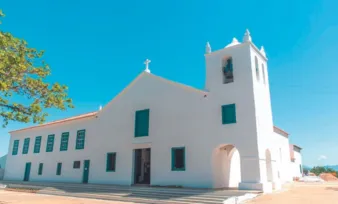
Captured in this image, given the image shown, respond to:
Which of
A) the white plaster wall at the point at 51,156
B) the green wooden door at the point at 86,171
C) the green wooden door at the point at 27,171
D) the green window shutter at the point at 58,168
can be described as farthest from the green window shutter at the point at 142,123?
the green wooden door at the point at 27,171

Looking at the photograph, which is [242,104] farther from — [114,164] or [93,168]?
[93,168]

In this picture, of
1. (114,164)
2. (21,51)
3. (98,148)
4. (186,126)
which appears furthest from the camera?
(98,148)

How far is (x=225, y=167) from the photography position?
15.8 m

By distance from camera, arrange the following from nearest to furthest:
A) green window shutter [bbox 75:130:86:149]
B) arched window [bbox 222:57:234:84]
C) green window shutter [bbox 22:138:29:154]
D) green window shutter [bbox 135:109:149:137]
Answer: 1. arched window [bbox 222:57:234:84]
2. green window shutter [bbox 135:109:149:137]
3. green window shutter [bbox 75:130:86:149]
4. green window shutter [bbox 22:138:29:154]

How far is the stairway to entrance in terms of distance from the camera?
11797 millimetres

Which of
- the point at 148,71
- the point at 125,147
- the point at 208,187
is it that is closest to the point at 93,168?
the point at 125,147

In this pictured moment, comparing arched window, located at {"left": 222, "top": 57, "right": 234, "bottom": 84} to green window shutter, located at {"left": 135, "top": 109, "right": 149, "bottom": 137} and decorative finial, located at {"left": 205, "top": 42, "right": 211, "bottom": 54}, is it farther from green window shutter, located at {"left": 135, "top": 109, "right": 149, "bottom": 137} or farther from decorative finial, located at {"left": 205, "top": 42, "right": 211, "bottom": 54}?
green window shutter, located at {"left": 135, "top": 109, "right": 149, "bottom": 137}

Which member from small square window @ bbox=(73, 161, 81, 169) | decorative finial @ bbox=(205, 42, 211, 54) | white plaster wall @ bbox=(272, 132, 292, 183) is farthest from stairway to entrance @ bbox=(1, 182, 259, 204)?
white plaster wall @ bbox=(272, 132, 292, 183)

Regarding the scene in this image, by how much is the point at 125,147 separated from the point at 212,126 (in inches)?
266

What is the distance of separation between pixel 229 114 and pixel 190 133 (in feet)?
8.59

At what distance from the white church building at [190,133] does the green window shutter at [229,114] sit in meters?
0.03

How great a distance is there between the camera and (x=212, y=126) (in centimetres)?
1509

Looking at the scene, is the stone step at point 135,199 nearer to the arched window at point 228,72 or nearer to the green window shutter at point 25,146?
the arched window at point 228,72

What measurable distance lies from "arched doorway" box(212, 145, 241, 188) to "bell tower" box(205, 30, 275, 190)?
1.55 m
